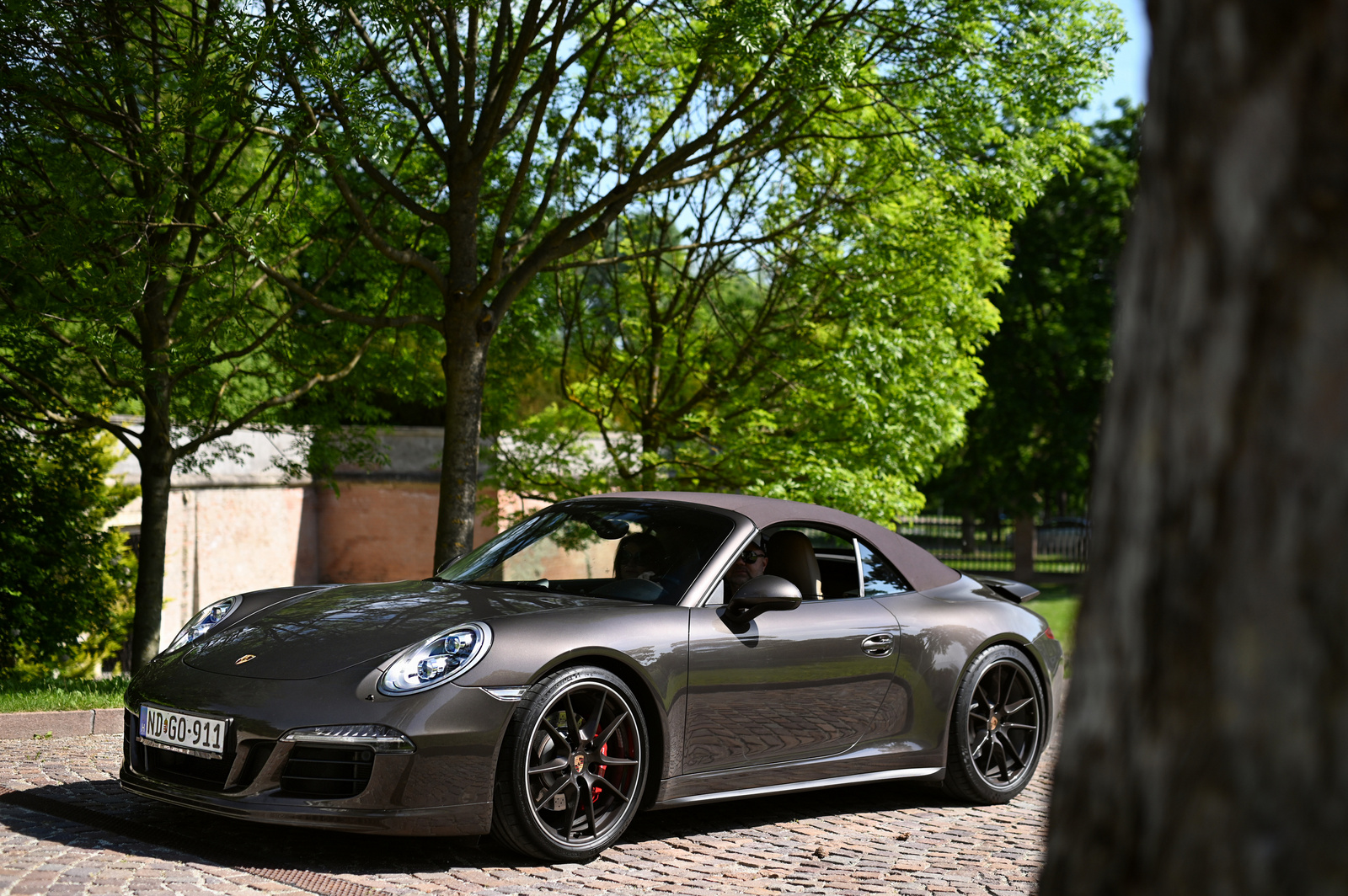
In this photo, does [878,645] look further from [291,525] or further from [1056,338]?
[1056,338]

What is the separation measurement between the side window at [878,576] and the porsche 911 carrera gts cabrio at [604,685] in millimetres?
10

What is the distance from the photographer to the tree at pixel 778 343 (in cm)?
1310

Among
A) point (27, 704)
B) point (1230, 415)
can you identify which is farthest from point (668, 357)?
point (1230, 415)

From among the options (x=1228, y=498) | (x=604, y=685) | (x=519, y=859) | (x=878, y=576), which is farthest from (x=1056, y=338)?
(x=1228, y=498)

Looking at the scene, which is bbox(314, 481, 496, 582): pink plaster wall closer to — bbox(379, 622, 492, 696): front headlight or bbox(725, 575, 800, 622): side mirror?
bbox(725, 575, 800, 622): side mirror

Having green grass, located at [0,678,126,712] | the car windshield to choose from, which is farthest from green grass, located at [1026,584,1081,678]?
the car windshield

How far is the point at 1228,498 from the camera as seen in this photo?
1.62 meters

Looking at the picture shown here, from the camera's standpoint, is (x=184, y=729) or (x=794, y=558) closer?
(x=184, y=729)

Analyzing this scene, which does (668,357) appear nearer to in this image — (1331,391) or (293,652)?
(293,652)

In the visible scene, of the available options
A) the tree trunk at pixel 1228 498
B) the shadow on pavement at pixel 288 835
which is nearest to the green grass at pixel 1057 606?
the shadow on pavement at pixel 288 835

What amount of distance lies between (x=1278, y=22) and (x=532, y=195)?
12.1 m

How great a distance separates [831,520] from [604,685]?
6.11 feet

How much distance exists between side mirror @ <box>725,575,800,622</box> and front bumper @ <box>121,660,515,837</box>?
1206mm

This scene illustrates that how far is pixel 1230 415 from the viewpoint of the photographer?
1.62 metres
